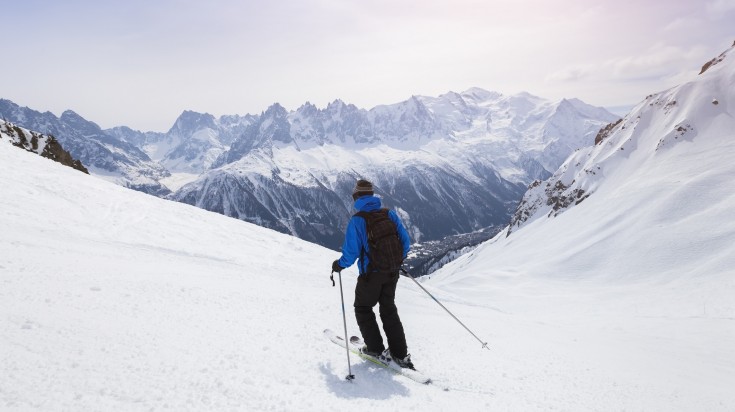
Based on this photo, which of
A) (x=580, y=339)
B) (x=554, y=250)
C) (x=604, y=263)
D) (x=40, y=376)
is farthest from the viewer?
(x=554, y=250)

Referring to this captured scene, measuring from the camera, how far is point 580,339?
522 inches

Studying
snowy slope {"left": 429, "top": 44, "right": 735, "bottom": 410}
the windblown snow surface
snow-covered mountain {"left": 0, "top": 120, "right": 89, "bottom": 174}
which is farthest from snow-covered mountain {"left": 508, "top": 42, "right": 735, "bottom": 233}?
snow-covered mountain {"left": 0, "top": 120, "right": 89, "bottom": 174}

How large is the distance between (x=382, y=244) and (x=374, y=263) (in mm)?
354

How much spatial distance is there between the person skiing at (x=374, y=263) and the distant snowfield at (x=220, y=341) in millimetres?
507

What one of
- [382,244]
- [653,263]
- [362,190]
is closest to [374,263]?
[382,244]

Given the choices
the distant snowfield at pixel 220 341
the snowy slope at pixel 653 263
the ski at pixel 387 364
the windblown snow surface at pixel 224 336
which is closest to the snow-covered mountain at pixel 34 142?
the windblown snow surface at pixel 224 336

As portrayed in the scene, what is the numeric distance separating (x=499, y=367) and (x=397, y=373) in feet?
8.31

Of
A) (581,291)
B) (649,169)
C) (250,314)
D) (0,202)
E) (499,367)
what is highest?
(649,169)

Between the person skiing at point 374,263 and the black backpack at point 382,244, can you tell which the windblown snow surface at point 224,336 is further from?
the black backpack at point 382,244

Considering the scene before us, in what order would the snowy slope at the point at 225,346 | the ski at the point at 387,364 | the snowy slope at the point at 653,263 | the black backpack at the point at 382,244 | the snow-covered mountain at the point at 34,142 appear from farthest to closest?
the snow-covered mountain at the point at 34,142 < the snowy slope at the point at 653,263 < the black backpack at the point at 382,244 < the ski at the point at 387,364 < the snowy slope at the point at 225,346

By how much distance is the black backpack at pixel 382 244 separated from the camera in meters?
6.89

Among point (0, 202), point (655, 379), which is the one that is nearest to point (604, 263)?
point (655, 379)

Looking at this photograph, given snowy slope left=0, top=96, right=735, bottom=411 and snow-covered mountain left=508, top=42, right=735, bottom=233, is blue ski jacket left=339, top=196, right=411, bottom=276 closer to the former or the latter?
snowy slope left=0, top=96, right=735, bottom=411

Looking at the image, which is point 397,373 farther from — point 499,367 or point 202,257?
point 202,257
